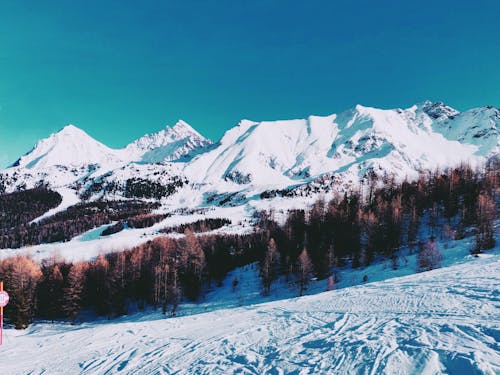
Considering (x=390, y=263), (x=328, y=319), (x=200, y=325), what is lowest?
(x=390, y=263)

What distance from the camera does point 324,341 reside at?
41.9 ft

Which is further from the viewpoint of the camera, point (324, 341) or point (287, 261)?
point (287, 261)

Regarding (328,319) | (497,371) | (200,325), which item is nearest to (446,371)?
(497,371)

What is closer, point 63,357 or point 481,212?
point 63,357

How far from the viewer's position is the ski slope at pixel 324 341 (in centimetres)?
1003

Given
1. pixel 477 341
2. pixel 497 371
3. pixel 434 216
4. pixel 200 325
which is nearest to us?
pixel 497 371

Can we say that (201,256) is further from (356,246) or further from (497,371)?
(497,371)

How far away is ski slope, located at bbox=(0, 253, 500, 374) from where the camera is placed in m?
10.0

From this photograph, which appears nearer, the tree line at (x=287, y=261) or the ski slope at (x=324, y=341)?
the ski slope at (x=324, y=341)

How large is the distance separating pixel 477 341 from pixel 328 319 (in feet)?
24.5

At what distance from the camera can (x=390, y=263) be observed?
54938 millimetres

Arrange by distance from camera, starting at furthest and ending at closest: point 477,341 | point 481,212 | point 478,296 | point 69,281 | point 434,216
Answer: point 434,216 < point 69,281 < point 481,212 < point 478,296 < point 477,341

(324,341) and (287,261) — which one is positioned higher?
(324,341)

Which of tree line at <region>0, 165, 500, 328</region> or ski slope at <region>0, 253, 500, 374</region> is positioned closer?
ski slope at <region>0, 253, 500, 374</region>
